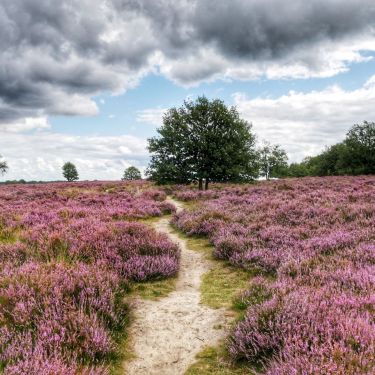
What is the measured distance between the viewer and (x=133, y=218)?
13.6 metres

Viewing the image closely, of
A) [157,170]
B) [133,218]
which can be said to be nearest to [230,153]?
[157,170]

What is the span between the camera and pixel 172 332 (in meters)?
4.39

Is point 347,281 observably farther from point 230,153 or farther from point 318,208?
point 230,153

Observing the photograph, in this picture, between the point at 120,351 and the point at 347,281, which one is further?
the point at 347,281

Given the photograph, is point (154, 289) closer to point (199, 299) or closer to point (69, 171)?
point (199, 299)

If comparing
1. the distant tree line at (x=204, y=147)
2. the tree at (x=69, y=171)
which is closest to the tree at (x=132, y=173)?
the tree at (x=69, y=171)

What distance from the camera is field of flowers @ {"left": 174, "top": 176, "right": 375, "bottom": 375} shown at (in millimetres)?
3039

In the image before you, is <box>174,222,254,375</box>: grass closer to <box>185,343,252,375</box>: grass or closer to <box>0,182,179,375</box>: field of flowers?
<box>185,343,252,375</box>: grass

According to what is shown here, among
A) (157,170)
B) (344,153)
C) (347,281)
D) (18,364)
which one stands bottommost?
(18,364)

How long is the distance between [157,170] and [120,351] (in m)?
19.7

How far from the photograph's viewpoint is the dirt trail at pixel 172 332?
12.4ft

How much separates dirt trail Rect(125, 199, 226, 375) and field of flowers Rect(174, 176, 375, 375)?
46cm

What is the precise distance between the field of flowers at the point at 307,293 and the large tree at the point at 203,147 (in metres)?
13.0

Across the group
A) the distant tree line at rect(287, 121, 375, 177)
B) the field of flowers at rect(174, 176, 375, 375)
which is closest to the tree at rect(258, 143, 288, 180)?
the distant tree line at rect(287, 121, 375, 177)
